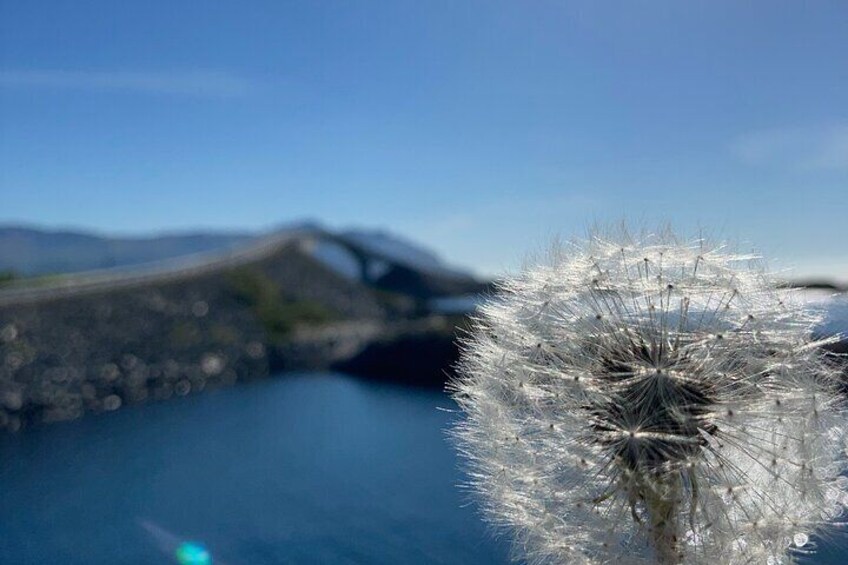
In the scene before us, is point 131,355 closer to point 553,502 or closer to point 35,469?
point 35,469

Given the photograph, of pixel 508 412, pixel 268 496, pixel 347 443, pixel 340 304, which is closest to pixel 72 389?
pixel 347 443

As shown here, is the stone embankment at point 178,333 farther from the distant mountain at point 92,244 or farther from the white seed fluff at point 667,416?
the distant mountain at point 92,244

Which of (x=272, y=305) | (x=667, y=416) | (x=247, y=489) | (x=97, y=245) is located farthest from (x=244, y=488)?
(x=97, y=245)

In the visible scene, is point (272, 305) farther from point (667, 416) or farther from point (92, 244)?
point (92, 244)

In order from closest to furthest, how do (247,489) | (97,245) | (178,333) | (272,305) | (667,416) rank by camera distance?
(667,416)
(247,489)
(178,333)
(272,305)
(97,245)

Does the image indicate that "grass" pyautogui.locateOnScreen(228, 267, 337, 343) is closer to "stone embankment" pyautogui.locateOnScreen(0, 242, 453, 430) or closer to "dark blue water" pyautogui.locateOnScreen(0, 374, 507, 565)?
"stone embankment" pyautogui.locateOnScreen(0, 242, 453, 430)

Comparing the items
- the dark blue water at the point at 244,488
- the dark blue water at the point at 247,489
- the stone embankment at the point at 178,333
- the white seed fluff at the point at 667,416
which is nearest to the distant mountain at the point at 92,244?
the stone embankment at the point at 178,333
